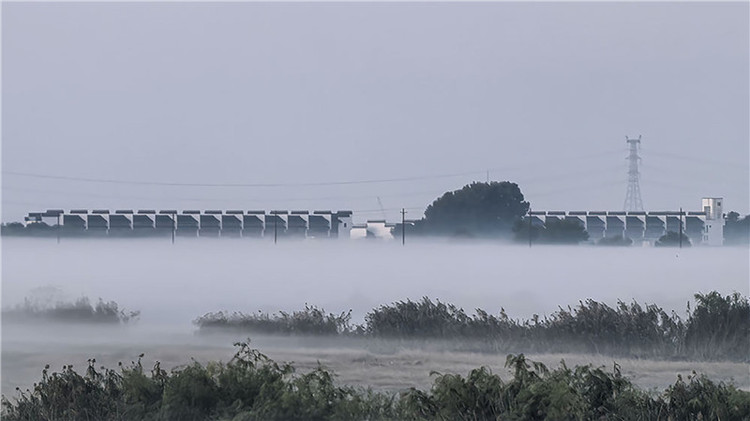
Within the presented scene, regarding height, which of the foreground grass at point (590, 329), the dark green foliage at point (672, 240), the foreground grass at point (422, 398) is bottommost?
the foreground grass at point (422, 398)

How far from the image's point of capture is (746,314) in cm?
2722

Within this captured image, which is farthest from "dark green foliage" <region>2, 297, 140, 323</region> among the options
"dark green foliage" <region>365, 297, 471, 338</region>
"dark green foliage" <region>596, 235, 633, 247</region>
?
"dark green foliage" <region>596, 235, 633, 247</region>

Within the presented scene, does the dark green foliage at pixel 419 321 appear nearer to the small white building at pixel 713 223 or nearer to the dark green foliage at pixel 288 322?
the dark green foliage at pixel 288 322

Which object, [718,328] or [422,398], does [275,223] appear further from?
[422,398]

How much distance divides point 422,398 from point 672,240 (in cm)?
2844

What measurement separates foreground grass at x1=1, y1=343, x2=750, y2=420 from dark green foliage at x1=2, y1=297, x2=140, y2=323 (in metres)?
16.8

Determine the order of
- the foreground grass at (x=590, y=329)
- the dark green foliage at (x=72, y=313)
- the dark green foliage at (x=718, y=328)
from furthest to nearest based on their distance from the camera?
1. the dark green foliage at (x=72, y=313)
2. the foreground grass at (x=590, y=329)
3. the dark green foliage at (x=718, y=328)

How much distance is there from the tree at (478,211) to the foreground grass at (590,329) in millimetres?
15053

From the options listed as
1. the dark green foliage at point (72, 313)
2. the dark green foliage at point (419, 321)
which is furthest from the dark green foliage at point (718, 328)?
the dark green foliage at point (72, 313)

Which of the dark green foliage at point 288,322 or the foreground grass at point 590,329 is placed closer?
the foreground grass at point 590,329

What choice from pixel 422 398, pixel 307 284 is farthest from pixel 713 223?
pixel 422 398

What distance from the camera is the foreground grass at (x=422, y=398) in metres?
15.1

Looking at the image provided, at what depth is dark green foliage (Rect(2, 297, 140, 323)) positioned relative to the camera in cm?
3328

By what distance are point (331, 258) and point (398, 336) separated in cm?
1267
